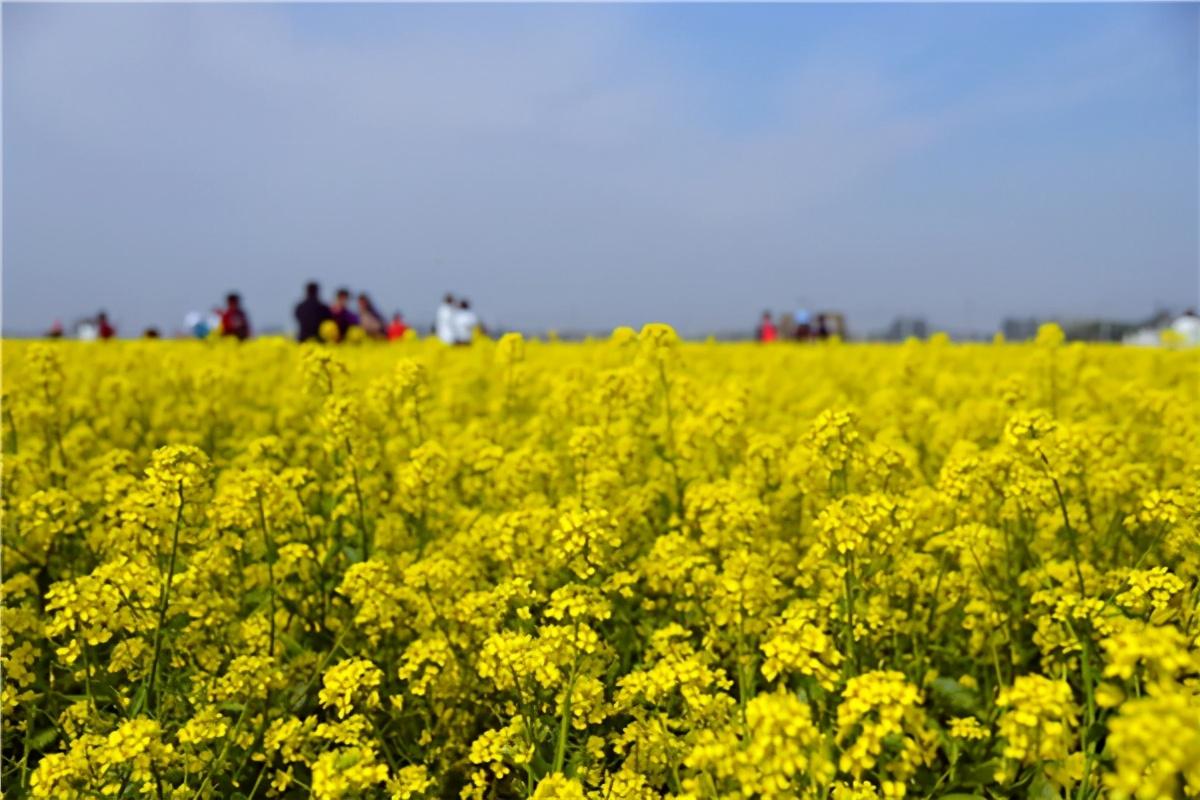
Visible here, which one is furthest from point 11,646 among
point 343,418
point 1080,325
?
point 1080,325

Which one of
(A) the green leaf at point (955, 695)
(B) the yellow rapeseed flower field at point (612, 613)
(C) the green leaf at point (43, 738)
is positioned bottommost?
(A) the green leaf at point (955, 695)

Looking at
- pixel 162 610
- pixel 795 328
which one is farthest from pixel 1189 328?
pixel 162 610

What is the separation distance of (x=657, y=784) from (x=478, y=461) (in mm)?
2157

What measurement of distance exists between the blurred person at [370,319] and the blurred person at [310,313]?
3729 millimetres

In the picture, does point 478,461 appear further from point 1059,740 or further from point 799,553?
point 1059,740

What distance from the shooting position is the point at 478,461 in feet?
13.0

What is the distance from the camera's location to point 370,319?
55.0ft

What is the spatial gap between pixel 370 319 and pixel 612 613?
14901 mm

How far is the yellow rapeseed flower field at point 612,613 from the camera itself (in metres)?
1.92

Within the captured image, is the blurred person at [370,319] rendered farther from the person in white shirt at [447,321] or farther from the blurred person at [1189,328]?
the blurred person at [1189,328]

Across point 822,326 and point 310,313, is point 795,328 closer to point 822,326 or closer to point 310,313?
point 822,326

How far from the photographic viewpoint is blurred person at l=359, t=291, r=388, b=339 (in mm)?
16406

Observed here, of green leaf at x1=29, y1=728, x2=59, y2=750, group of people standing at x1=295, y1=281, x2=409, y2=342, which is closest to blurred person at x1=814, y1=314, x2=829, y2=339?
group of people standing at x1=295, y1=281, x2=409, y2=342

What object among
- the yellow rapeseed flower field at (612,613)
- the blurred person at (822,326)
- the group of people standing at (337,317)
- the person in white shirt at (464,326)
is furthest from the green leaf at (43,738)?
the blurred person at (822,326)
